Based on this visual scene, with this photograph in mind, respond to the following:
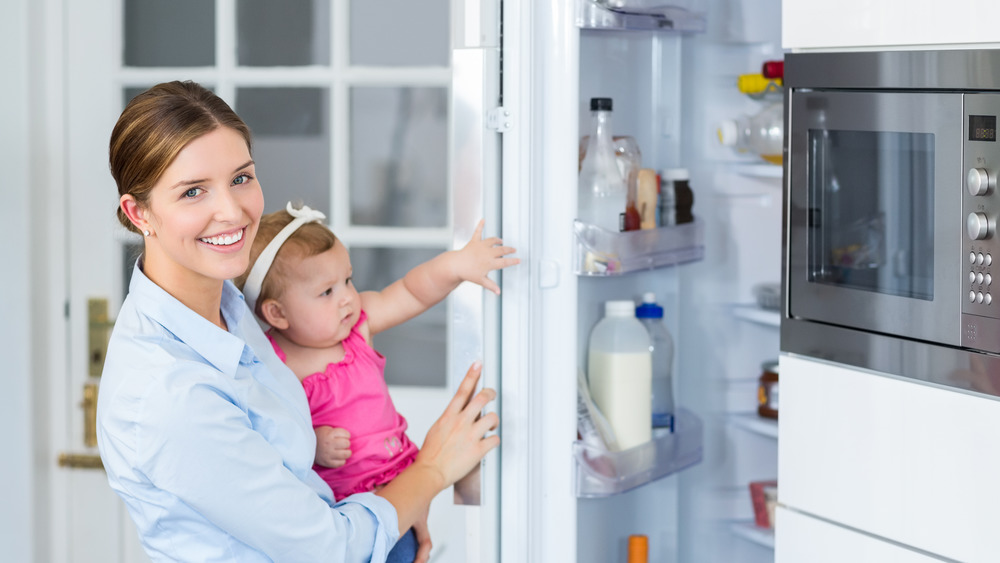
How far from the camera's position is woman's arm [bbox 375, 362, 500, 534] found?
1415 millimetres

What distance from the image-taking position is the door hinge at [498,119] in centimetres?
146

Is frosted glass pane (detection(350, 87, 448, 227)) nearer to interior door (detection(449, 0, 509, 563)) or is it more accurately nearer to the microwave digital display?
interior door (detection(449, 0, 509, 563))

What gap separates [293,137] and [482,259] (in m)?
0.95

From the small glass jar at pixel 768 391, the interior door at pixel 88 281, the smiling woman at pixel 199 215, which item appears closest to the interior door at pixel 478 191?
the smiling woman at pixel 199 215

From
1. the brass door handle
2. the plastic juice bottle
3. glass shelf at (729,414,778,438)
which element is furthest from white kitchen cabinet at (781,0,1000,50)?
the brass door handle

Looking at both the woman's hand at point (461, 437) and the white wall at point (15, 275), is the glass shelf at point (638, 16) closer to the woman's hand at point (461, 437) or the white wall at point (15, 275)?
the woman's hand at point (461, 437)

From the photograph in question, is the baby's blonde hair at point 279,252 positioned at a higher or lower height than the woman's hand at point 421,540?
higher

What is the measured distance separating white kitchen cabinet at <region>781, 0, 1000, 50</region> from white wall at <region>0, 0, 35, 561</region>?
1659 mm

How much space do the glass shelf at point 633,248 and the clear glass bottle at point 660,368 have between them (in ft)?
0.32

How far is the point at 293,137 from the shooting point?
2.25 m

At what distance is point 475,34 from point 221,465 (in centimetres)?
69

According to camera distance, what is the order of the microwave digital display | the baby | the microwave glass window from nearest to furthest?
the microwave digital display < the microwave glass window < the baby

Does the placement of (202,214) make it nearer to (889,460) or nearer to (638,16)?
(638,16)

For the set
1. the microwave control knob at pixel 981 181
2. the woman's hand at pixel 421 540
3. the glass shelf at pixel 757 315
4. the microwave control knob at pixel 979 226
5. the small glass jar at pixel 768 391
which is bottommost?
the woman's hand at pixel 421 540
